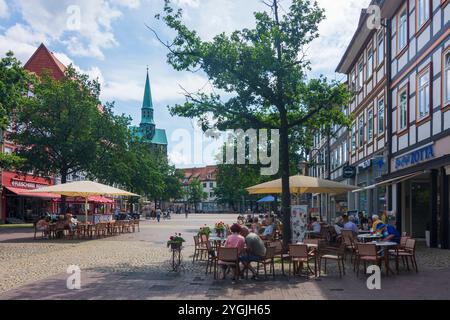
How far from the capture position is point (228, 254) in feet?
37.5

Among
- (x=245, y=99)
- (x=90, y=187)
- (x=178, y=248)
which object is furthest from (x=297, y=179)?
(x=90, y=187)

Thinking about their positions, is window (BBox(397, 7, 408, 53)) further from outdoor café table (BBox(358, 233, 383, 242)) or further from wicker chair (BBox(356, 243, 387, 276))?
wicker chair (BBox(356, 243, 387, 276))

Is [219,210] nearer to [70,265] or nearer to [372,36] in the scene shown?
[372,36]

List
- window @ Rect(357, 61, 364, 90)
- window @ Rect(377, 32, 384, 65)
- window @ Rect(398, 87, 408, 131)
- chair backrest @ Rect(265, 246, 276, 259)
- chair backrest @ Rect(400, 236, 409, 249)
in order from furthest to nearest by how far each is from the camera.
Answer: window @ Rect(357, 61, 364, 90) < window @ Rect(377, 32, 384, 65) < window @ Rect(398, 87, 408, 131) < chair backrest @ Rect(400, 236, 409, 249) < chair backrest @ Rect(265, 246, 276, 259)

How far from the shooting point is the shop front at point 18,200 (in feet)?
148

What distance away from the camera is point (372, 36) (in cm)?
2797

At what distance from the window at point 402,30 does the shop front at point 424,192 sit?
489 centimetres

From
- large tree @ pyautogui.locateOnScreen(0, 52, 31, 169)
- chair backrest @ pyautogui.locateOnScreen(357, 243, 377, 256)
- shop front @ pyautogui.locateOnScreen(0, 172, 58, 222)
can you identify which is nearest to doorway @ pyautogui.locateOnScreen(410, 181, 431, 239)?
chair backrest @ pyautogui.locateOnScreen(357, 243, 377, 256)

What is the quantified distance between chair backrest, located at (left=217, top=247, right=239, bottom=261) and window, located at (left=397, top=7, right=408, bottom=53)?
577 inches

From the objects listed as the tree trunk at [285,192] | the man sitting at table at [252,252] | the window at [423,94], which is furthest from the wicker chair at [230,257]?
the window at [423,94]

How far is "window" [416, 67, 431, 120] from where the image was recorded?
1891 cm

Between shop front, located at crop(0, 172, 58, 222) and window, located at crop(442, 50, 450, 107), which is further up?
window, located at crop(442, 50, 450, 107)

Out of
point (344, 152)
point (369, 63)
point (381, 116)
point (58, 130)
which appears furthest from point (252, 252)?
point (344, 152)

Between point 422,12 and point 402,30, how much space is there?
2.76 metres
